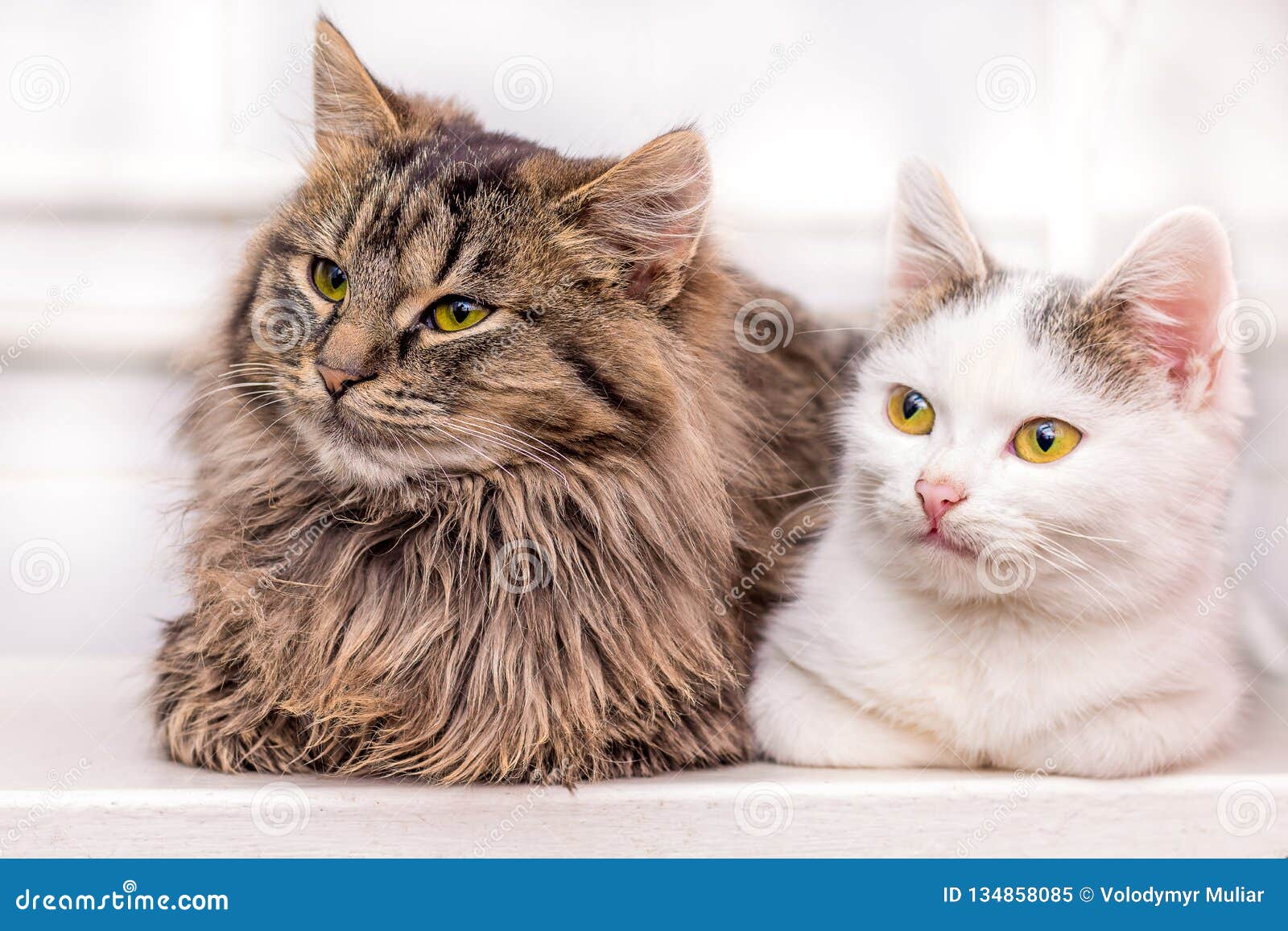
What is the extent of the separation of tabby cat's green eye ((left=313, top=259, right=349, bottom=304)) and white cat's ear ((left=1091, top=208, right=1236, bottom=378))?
2.85 ft

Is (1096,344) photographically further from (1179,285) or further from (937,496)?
(937,496)

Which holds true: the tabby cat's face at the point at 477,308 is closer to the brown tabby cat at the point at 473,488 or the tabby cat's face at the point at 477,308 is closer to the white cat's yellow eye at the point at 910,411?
the brown tabby cat at the point at 473,488

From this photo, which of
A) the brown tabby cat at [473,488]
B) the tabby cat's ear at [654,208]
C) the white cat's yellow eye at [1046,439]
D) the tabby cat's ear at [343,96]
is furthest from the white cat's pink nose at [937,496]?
the tabby cat's ear at [343,96]

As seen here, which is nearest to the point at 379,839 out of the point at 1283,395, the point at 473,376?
the point at 473,376

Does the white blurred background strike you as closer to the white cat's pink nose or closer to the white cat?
the white cat

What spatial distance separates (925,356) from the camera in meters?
1.25

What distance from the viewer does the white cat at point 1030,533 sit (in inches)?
44.6

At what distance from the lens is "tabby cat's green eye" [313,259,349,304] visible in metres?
1.22

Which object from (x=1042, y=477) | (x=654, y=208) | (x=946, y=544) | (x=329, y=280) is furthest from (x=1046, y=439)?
(x=329, y=280)

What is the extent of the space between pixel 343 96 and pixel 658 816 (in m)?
0.96

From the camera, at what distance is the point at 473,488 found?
3.95 feet

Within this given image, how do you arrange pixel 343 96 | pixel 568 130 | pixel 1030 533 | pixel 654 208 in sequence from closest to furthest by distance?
pixel 1030 533
pixel 654 208
pixel 343 96
pixel 568 130

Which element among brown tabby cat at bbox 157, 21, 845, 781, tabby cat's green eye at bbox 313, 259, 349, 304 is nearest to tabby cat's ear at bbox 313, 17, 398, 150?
brown tabby cat at bbox 157, 21, 845, 781

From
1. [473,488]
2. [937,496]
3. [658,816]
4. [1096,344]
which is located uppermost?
[1096,344]
